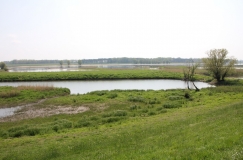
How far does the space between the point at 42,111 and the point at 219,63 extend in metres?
51.8

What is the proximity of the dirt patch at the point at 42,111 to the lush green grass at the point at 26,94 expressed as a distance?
634 cm

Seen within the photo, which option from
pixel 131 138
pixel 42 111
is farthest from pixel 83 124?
pixel 42 111

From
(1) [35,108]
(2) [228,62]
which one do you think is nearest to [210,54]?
(2) [228,62]

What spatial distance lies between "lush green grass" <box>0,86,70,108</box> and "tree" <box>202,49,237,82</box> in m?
42.6

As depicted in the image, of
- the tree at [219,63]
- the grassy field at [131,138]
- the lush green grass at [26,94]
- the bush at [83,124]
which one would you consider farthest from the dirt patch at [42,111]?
the tree at [219,63]

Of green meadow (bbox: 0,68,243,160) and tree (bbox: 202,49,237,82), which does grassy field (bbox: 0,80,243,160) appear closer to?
green meadow (bbox: 0,68,243,160)

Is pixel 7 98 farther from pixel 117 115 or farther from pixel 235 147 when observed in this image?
pixel 235 147

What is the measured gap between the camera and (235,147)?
7.32 meters

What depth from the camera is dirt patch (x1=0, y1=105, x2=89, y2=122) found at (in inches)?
1001

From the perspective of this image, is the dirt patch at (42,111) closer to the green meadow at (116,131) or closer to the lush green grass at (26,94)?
the green meadow at (116,131)

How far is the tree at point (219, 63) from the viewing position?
5831 cm

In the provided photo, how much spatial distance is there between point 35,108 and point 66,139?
57.9 ft

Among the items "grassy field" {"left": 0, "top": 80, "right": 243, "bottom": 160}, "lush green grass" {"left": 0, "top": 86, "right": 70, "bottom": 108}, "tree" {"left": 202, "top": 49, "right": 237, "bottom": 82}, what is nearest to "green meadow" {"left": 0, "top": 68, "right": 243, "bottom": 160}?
"grassy field" {"left": 0, "top": 80, "right": 243, "bottom": 160}

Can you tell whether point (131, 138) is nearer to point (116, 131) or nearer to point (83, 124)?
point (116, 131)
